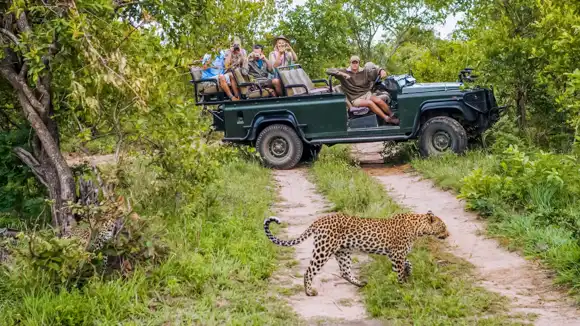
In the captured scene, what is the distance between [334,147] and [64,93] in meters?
9.19

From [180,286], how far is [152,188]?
5.57ft

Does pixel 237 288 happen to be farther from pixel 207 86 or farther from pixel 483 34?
pixel 207 86

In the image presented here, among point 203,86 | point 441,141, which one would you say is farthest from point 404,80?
point 203,86

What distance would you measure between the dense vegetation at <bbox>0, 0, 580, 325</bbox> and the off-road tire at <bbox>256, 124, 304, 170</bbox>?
306cm

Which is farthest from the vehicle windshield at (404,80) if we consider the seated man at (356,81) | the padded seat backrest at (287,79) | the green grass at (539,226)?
the green grass at (539,226)

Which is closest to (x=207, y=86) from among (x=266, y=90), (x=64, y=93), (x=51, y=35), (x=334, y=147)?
(x=266, y=90)

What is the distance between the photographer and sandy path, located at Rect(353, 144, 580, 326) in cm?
613

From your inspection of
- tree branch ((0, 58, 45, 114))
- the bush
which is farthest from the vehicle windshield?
tree branch ((0, 58, 45, 114))

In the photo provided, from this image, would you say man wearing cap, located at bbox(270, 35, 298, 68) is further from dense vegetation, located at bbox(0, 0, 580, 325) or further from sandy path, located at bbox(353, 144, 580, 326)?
sandy path, located at bbox(353, 144, 580, 326)

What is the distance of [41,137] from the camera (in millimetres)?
7430

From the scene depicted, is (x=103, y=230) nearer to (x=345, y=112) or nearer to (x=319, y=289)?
(x=319, y=289)

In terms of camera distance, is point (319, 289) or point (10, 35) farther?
point (10, 35)

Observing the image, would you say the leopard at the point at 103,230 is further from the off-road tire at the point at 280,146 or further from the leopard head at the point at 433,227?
the off-road tire at the point at 280,146

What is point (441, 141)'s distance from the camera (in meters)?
13.5
